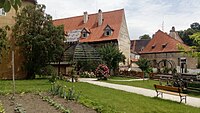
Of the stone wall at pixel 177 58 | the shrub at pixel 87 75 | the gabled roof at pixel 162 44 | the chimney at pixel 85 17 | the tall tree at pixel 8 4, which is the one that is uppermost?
the chimney at pixel 85 17

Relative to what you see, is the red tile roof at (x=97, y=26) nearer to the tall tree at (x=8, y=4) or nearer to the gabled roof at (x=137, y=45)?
the gabled roof at (x=137, y=45)

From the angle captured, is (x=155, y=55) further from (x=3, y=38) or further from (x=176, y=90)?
(x=176, y=90)

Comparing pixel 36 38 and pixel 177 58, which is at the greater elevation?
pixel 36 38

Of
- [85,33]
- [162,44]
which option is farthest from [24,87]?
[162,44]

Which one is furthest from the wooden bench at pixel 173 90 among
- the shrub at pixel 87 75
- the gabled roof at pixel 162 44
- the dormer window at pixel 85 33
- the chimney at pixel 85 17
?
the chimney at pixel 85 17

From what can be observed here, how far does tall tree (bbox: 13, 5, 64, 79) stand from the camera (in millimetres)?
29766

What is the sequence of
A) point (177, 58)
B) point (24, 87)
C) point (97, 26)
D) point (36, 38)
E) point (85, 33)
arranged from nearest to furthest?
point (24, 87), point (36, 38), point (177, 58), point (85, 33), point (97, 26)

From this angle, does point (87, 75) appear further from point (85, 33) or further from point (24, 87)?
point (24, 87)

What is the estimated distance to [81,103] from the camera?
10.9 m

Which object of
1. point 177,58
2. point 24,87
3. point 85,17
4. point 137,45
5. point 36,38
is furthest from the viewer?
point 137,45

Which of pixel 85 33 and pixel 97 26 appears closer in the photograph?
pixel 85 33

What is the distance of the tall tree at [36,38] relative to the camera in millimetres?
29766

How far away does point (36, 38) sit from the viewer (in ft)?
96.4

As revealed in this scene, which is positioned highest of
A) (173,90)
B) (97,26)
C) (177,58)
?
(97,26)
